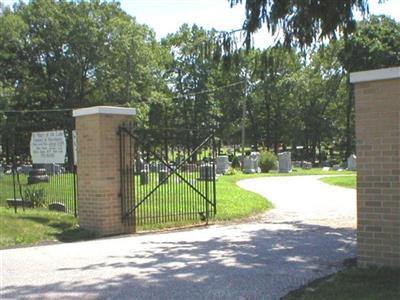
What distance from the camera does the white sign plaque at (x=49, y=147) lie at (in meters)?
12.1

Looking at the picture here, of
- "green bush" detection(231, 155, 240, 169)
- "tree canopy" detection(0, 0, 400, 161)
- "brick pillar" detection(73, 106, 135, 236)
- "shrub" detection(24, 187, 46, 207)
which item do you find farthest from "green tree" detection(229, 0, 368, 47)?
"green bush" detection(231, 155, 240, 169)

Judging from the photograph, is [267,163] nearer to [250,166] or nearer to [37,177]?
[250,166]

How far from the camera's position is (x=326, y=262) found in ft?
25.6

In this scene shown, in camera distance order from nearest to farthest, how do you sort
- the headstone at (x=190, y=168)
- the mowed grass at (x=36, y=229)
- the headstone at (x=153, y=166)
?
the mowed grass at (x=36, y=229) → the headstone at (x=190, y=168) → the headstone at (x=153, y=166)

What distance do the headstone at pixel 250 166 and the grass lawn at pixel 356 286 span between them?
33136 millimetres

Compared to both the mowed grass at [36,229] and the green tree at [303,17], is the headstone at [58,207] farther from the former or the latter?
the green tree at [303,17]

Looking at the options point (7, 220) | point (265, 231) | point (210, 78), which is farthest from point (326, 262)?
point (210, 78)

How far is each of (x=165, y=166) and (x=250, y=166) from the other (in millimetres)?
26890

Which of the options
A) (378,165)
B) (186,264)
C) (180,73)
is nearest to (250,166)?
(180,73)

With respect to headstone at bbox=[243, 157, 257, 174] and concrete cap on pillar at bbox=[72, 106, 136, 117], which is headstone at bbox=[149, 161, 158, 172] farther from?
headstone at bbox=[243, 157, 257, 174]

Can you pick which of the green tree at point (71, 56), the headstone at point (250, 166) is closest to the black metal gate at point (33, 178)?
the headstone at point (250, 166)

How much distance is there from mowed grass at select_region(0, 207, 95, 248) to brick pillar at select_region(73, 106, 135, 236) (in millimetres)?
347

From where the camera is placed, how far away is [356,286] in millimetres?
6184

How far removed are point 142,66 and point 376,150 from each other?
47063 millimetres
